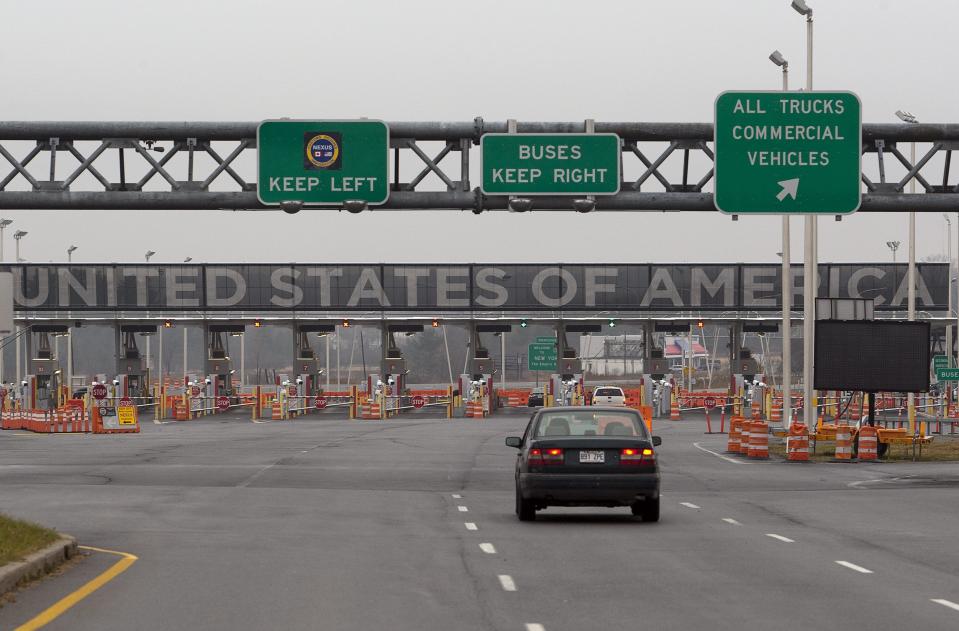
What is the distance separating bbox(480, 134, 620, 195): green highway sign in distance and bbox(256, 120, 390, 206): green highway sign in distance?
6.01ft

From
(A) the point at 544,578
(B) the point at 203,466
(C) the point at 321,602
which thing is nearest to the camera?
(C) the point at 321,602

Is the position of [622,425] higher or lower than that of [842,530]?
higher

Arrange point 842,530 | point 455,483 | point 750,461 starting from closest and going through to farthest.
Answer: point 842,530, point 455,483, point 750,461

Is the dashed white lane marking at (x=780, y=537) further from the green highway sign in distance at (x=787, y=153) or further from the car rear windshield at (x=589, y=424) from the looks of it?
the green highway sign in distance at (x=787, y=153)

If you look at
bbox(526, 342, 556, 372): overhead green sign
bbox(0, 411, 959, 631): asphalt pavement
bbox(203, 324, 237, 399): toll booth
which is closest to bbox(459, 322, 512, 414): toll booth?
bbox(526, 342, 556, 372): overhead green sign

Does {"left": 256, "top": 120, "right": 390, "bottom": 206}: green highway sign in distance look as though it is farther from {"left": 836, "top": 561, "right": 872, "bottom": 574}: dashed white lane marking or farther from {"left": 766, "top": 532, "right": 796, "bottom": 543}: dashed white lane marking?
{"left": 836, "top": 561, "right": 872, "bottom": 574}: dashed white lane marking

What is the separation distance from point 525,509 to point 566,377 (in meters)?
56.6

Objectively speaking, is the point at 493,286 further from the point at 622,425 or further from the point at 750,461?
the point at 622,425

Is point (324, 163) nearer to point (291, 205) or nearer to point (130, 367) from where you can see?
point (291, 205)

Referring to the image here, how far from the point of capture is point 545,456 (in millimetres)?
19609

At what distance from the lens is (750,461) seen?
1469 inches

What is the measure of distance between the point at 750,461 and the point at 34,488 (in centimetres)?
1758

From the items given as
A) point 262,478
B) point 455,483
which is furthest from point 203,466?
point 455,483

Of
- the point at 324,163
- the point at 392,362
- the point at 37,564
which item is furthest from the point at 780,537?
the point at 392,362
